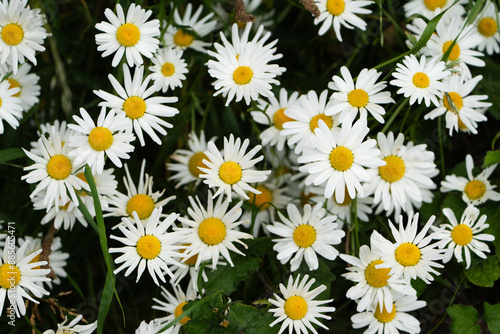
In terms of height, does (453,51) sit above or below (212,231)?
above

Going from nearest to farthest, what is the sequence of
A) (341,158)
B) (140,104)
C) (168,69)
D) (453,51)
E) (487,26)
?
(341,158) < (140,104) < (168,69) < (453,51) < (487,26)

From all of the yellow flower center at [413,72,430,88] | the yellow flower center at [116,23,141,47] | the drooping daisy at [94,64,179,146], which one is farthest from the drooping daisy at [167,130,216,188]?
the yellow flower center at [413,72,430,88]

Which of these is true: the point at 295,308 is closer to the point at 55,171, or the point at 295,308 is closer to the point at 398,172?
the point at 398,172

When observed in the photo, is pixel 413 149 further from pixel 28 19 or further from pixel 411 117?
pixel 28 19

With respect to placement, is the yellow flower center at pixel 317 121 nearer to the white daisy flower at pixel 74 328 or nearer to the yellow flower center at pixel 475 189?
the yellow flower center at pixel 475 189

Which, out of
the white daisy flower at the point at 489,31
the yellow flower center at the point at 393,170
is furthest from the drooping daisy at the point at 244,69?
the white daisy flower at the point at 489,31

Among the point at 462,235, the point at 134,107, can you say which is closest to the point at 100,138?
the point at 134,107

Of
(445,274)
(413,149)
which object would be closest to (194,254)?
(413,149)
